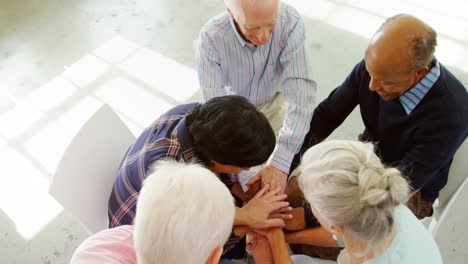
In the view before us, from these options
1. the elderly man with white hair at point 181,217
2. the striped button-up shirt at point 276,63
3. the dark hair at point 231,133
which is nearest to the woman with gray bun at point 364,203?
the dark hair at point 231,133

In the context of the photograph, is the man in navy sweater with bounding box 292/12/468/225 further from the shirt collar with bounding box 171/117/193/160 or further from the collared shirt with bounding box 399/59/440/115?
the shirt collar with bounding box 171/117/193/160

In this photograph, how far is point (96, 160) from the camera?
1.43 metres

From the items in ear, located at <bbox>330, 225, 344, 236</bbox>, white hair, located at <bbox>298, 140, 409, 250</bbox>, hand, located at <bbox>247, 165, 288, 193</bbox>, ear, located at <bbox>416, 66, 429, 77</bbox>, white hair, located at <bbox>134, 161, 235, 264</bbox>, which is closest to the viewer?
white hair, located at <bbox>134, 161, 235, 264</bbox>

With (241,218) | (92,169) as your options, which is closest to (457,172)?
(241,218)

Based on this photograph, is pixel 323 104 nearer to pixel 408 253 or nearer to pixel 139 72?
pixel 408 253

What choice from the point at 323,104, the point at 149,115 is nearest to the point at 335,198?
the point at 323,104

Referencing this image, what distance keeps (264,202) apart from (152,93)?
1.66m

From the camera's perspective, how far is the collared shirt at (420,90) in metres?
1.31

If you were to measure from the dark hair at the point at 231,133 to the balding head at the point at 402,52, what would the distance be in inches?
18.2

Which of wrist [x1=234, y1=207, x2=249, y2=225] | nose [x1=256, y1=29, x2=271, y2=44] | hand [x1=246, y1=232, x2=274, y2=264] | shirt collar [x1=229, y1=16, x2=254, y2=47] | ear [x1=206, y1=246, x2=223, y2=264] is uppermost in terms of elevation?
nose [x1=256, y1=29, x2=271, y2=44]

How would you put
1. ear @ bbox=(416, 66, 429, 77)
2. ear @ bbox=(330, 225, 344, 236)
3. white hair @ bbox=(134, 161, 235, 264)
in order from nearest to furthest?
white hair @ bbox=(134, 161, 235, 264) → ear @ bbox=(330, 225, 344, 236) → ear @ bbox=(416, 66, 429, 77)

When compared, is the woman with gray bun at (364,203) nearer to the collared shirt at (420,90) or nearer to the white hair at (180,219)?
the white hair at (180,219)

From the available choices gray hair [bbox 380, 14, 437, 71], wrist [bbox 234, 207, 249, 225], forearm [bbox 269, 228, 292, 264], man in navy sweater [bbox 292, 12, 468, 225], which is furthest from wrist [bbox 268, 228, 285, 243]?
gray hair [bbox 380, 14, 437, 71]

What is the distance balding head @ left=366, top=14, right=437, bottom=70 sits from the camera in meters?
1.22
